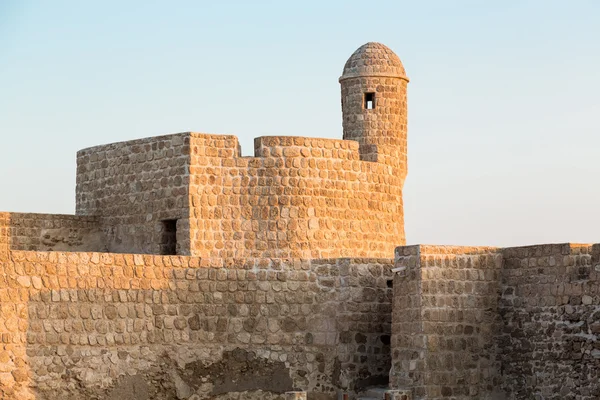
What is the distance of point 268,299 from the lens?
20438 millimetres

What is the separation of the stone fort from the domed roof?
7.99 feet

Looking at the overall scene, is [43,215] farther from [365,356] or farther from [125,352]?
[365,356]

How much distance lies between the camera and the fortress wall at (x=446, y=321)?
1948 centimetres

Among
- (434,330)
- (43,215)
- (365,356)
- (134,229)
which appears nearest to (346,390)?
(365,356)

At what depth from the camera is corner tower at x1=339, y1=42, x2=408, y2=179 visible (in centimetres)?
2533

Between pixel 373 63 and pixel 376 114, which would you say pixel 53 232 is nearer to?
pixel 376 114

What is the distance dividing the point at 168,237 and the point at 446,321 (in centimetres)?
547

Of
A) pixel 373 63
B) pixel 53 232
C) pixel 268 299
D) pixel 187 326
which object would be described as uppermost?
pixel 373 63

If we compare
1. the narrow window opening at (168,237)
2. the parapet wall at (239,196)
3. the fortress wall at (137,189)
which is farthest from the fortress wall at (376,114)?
the narrow window opening at (168,237)

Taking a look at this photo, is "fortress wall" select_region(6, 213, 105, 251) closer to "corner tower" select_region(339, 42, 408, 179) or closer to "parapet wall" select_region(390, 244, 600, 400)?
"corner tower" select_region(339, 42, 408, 179)

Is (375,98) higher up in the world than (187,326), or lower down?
higher up

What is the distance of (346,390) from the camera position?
67.8 feet

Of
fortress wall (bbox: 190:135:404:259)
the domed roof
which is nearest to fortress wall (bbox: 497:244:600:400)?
fortress wall (bbox: 190:135:404:259)

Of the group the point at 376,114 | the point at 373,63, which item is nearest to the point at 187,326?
the point at 376,114
